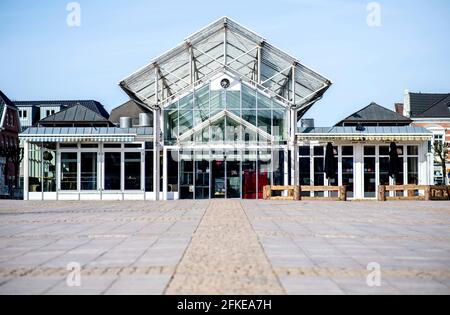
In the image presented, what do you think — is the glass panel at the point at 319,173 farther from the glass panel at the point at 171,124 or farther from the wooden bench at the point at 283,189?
the glass panel at the point at 171,124

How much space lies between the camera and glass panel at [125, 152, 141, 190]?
32250 millimetres

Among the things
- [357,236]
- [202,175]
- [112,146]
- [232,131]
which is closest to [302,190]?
[232,131]

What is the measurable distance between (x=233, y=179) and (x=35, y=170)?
10.1 m

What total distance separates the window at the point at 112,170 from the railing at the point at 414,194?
12935 mm

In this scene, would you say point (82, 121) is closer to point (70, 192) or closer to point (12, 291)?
point (70, 192)

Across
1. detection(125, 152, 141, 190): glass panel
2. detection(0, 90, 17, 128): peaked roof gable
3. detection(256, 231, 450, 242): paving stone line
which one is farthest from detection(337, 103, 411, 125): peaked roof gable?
detection(0, 90, 17, 128): peaked roof gable

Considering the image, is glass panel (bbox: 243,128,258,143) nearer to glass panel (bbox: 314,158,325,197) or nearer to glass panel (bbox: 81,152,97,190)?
glass panel (bbox: 314,158,325,197)

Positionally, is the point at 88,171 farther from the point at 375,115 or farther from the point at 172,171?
the point at 375,115

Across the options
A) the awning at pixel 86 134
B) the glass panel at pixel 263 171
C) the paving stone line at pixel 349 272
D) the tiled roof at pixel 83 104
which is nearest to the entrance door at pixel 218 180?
the glass panel at pixel 263 171

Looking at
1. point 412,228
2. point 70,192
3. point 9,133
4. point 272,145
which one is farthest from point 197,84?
point 9,133

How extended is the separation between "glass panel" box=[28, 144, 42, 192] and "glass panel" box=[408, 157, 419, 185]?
62.0ft

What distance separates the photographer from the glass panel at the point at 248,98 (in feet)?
106

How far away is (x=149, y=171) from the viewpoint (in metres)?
32.3
